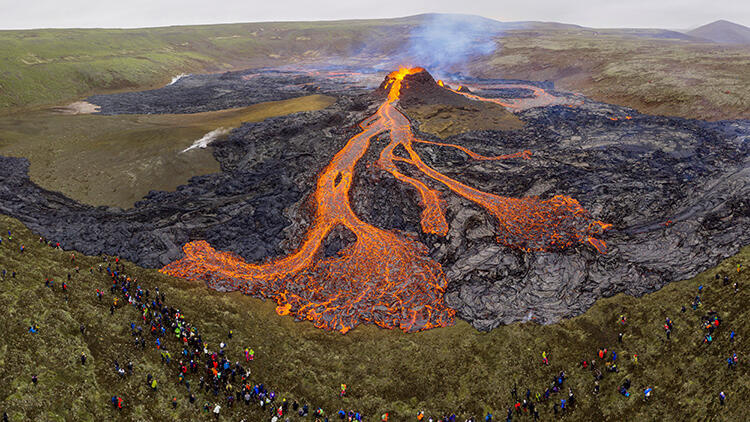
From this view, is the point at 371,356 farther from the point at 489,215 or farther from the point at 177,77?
the point at 177,77

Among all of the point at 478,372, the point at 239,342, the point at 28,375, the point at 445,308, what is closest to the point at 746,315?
Answer: the point at 478,372

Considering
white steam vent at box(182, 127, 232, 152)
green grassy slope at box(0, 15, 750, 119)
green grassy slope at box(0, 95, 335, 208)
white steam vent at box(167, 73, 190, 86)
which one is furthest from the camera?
white steam vent at box(167, 73, 190, 86)

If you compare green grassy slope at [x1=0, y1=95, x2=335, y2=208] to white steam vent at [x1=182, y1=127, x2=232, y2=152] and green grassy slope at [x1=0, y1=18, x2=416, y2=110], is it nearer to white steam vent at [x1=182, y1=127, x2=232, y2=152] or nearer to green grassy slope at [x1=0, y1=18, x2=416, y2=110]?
white steam vent at [x1=182, y1=127, x2=232, y2=152]

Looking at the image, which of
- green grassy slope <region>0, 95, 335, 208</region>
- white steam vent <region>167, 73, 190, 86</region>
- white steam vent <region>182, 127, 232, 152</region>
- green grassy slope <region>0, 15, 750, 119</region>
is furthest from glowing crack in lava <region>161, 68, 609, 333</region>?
white steam vent <region>167, 73, 190, 86</region>

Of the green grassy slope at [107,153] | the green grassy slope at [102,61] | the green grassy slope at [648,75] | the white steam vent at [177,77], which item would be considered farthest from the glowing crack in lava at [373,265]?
the white steam vent at [177,77]

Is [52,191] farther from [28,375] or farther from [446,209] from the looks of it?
[446,209]

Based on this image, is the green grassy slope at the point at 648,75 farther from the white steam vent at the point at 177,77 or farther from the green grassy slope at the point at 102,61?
the green grassy slope at the point at 102,61

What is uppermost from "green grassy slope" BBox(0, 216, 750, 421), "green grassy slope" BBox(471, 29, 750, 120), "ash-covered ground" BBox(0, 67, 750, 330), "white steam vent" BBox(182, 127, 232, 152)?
"green grassy slope" BBox(471, 29, 750, 120)
